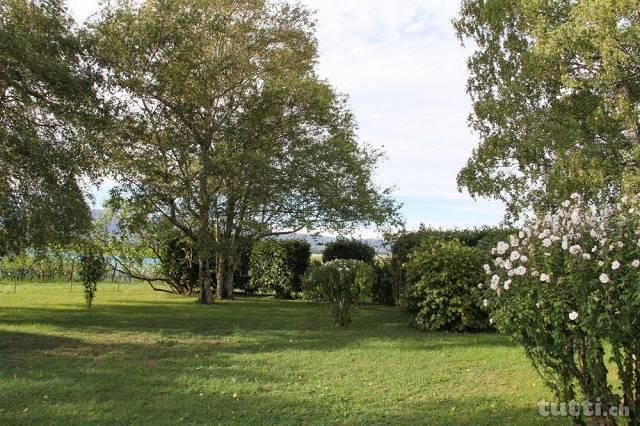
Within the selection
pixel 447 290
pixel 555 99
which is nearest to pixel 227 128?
pixel 447 290

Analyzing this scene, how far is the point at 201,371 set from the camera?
6234mm

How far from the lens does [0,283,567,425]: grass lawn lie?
15.2 feet

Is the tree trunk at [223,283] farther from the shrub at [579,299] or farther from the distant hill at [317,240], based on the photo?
the shrub at [579,299]

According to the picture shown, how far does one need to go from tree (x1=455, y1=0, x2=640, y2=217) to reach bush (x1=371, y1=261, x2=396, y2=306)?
208 inches

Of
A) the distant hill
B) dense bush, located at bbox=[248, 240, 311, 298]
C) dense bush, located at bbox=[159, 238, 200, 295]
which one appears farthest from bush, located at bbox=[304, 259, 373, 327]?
Result: dense bush, located at bbox=[159, 238, 200, 295]

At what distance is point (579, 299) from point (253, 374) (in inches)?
155

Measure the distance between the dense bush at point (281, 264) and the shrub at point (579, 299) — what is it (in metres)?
13.7

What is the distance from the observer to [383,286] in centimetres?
1552

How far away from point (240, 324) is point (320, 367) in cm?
428

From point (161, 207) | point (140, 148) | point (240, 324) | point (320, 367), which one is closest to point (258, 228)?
point (161, 207)

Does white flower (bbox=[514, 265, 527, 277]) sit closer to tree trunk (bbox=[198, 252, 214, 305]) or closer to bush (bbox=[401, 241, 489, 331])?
bush (bbox=[401, 241, 489, 331])

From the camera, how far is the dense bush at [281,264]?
1738 cm

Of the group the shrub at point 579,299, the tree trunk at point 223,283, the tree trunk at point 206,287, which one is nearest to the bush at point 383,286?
the tree trunk at point 223,283

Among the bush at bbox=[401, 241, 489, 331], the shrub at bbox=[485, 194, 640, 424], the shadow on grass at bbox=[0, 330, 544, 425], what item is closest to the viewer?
the shrub at bbox=[485, 194, 640, 424]
